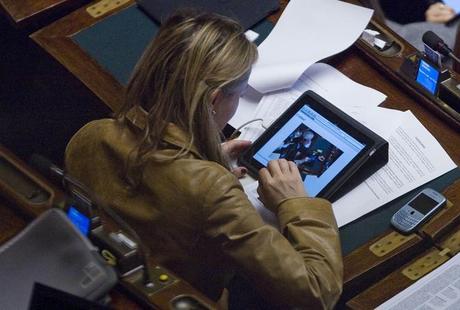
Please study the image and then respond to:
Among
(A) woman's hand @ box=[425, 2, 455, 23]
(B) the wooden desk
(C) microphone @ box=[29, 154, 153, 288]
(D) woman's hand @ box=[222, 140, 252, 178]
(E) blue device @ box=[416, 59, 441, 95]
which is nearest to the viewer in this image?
(C) microphone @ box=[29, 154, 153, 288]

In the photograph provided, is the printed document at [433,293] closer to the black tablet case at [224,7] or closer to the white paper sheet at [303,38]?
the white paper sheet at [303,38]

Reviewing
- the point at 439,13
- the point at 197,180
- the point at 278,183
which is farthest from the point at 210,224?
the point at 439,13

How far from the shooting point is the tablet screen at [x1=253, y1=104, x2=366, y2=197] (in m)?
1.85

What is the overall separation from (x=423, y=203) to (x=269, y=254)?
38 centimetres

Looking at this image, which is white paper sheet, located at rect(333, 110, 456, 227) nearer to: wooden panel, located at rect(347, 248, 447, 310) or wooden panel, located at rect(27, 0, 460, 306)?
wooden panel, located at rect(27, 0, 460, 306)

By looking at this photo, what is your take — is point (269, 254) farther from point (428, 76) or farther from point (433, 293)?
point (428, 76)

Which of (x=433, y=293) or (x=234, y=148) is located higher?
(x=234, y=148)

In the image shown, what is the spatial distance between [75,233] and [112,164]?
1.19 ft

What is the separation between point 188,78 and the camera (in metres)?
1.65

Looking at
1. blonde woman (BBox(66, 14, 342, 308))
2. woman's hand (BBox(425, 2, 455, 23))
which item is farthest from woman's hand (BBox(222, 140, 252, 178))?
woman's hand (BBox(425, 2, 455, 23))

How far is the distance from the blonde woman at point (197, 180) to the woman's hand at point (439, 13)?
1199mm

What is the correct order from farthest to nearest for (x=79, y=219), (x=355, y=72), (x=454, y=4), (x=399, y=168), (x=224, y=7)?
(x=454, y=4)
(x=224, y=7)
(x=355, y=72)
(x=399, y=168)
(x=79, y=219)

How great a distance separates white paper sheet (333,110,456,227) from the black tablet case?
44cm

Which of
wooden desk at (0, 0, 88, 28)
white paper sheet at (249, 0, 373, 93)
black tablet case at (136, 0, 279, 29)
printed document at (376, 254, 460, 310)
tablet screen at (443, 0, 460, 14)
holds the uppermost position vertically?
wooden desk at (0, 0, 88, 28)
